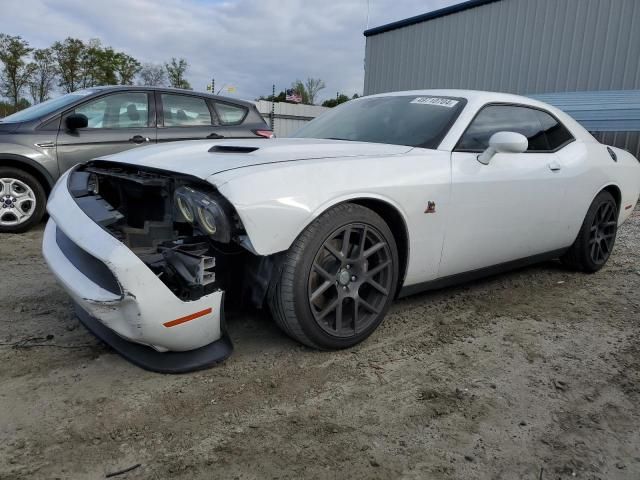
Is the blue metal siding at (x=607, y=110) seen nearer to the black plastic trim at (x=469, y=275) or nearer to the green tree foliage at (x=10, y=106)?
the black plastic trim at (x=469, y=275)

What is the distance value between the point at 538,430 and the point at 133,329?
1648 millimetres

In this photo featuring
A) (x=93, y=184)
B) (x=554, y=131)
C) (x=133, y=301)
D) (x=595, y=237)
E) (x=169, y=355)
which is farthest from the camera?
(x=595, y=237)

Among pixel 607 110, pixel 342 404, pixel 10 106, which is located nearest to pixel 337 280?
pixel 342 404

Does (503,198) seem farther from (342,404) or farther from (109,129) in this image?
(109,129)

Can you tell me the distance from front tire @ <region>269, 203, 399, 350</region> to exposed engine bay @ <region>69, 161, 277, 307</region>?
5.2 inches

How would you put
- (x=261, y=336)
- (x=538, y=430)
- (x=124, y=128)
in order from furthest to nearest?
(x=124, y=128) → (x=261, y=336) → (x=538, y=430)

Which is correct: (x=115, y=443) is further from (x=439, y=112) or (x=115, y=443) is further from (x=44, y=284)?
(x=439, y=112)

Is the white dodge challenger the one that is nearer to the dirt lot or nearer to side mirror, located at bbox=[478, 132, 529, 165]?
side mirror, located at bbox=[478, 132, 529, 165]

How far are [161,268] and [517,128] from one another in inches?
104

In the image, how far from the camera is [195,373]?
89.3 inches

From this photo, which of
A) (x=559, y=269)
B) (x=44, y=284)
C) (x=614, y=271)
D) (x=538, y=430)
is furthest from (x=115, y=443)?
(x=614, y=271)

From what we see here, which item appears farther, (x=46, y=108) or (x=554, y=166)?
(x=46, y=108)

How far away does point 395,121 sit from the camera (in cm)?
325

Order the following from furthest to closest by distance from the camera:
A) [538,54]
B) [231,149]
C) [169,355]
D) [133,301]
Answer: [538,54], [231,149], [169,355], [133,301]
